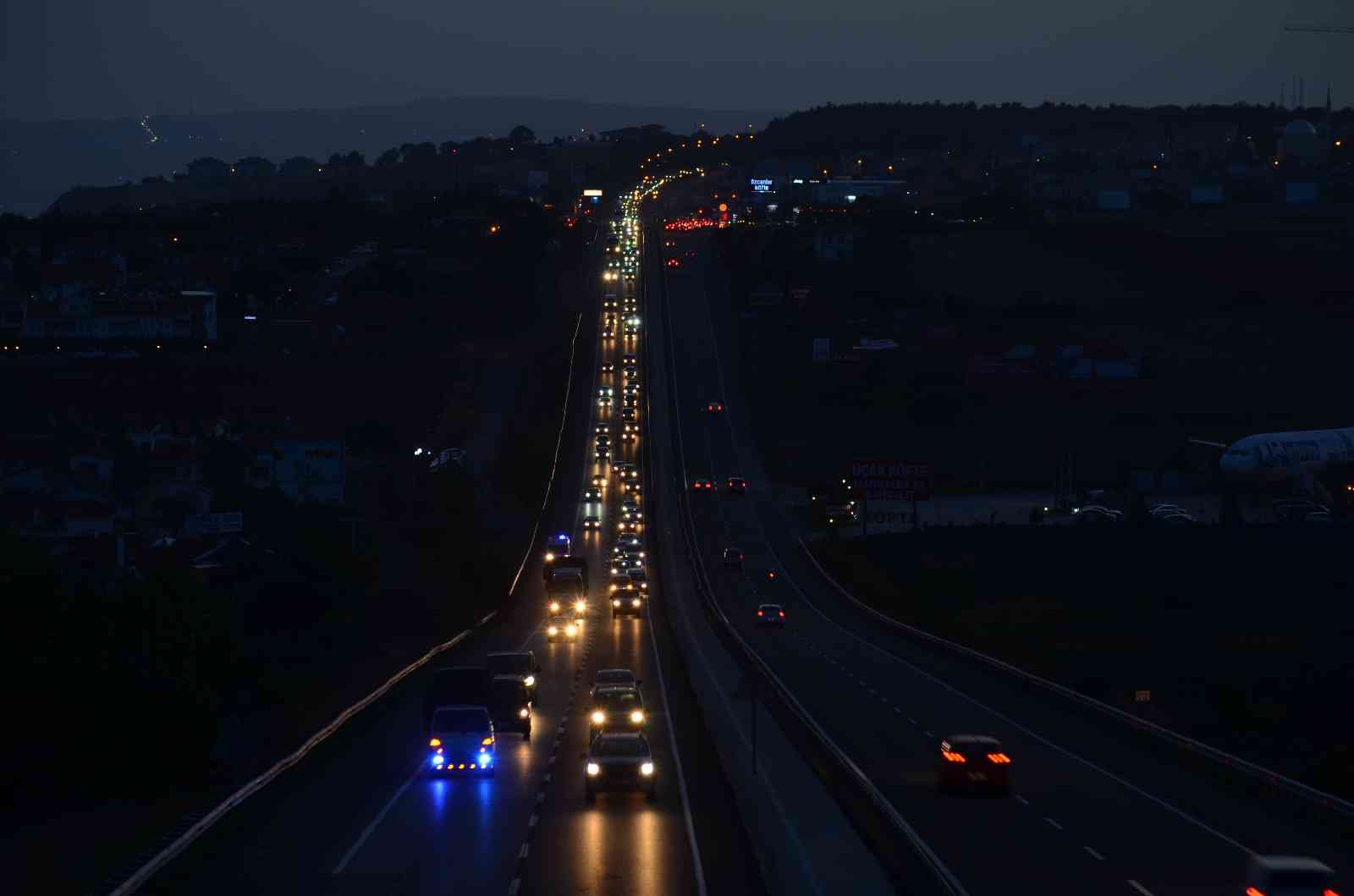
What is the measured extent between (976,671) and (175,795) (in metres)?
22.0

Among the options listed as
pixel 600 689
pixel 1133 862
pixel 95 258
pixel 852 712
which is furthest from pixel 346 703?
pixel 95 258

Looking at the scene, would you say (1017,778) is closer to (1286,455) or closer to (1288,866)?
(1288,866)

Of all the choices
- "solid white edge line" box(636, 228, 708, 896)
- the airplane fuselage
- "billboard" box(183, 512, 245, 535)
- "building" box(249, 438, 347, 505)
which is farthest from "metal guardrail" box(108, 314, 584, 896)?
the airplane fuselage

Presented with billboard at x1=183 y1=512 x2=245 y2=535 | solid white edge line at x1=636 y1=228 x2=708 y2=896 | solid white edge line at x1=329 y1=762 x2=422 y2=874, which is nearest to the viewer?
solid white edge line at x1=636 y1=228 x2=708 y2=896

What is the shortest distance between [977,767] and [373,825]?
9.25 m

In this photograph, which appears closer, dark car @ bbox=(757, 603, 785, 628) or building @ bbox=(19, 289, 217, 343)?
dark car @ bbox=(757, 603, 785, 628)

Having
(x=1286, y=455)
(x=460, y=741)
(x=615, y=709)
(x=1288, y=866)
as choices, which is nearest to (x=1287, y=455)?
(x=1286, y=455)

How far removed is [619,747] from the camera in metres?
24.6

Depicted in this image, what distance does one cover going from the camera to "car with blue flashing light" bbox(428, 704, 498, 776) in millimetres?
26562

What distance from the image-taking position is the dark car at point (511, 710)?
103 feet

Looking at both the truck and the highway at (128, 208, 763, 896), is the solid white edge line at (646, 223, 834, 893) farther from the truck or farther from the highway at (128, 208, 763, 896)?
the truck

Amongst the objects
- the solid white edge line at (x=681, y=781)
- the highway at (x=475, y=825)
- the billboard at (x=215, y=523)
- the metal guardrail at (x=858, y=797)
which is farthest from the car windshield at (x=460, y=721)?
the billboard at (x=215, y=523)

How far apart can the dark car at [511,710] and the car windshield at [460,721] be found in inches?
172

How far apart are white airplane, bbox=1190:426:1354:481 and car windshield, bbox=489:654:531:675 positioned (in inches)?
1746
